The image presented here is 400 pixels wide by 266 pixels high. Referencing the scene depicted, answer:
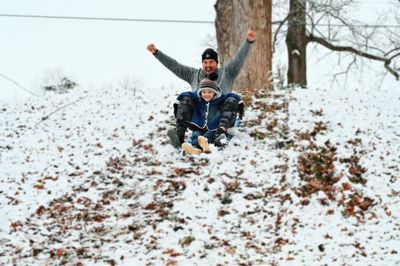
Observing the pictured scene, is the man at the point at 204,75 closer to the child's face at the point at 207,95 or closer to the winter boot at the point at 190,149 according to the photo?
the child's face at the point at 207,95

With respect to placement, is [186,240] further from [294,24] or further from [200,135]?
[294,24]

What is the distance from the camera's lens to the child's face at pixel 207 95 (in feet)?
22.8

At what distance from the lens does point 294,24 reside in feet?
46.5

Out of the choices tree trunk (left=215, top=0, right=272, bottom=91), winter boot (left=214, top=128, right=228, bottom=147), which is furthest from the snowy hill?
tree trunk (left=215, top=0, right=272, bottom=91)

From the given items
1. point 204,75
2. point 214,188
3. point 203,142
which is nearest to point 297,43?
point 204,75

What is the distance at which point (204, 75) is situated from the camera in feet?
24.3

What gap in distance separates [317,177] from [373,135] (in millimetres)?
1670

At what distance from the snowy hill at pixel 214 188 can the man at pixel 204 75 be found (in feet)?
1.73

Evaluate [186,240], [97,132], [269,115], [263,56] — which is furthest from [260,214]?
[263,56]

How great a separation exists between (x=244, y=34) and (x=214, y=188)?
4.37 meters

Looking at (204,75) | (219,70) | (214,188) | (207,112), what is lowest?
(214,188)

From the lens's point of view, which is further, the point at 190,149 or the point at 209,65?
the point at 209,65

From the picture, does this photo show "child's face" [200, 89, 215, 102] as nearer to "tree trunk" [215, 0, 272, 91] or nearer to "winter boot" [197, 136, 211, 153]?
"winter boot" [197, 136, 211, 153]

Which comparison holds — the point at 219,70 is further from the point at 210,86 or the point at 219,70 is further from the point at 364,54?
the point at 364,54
